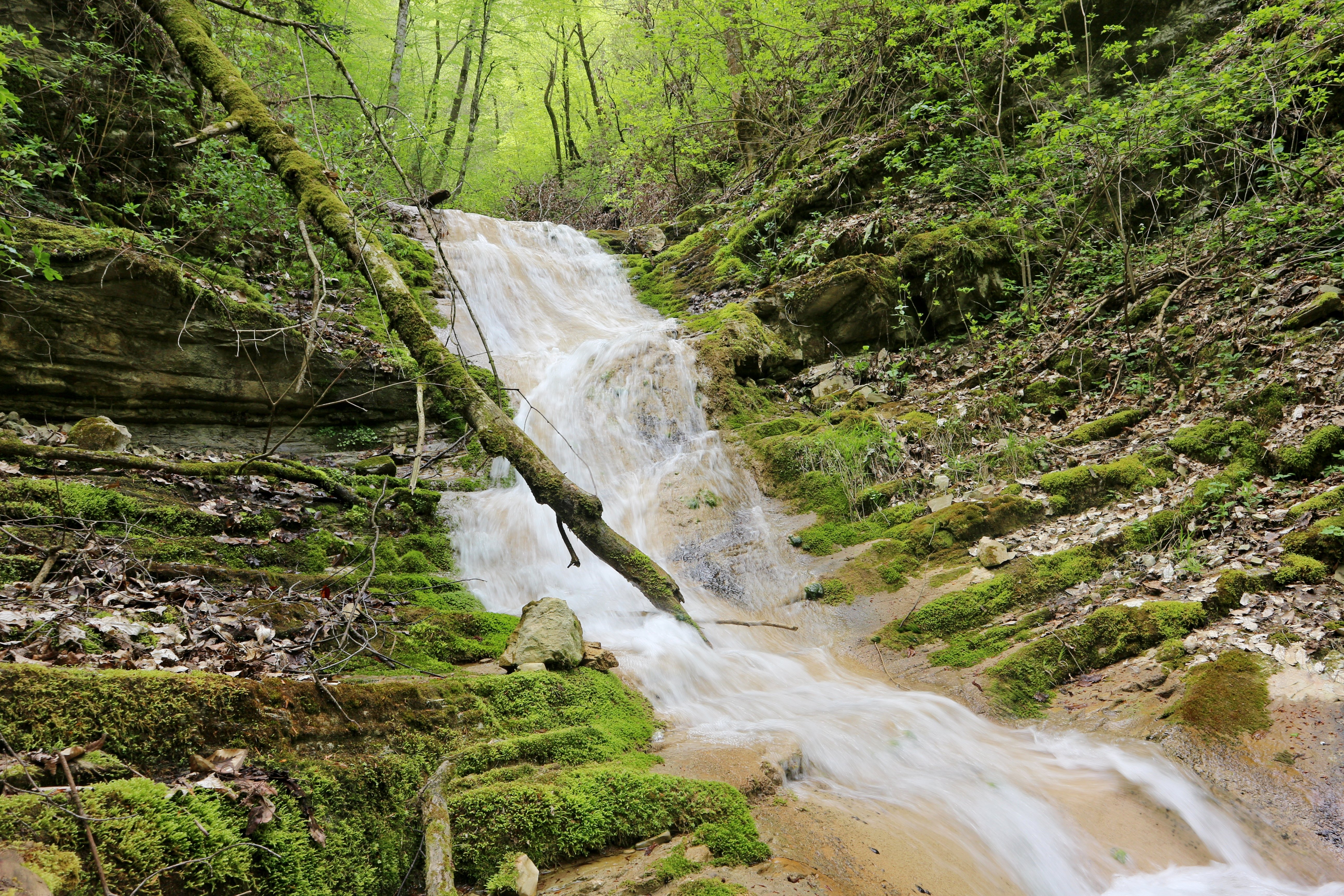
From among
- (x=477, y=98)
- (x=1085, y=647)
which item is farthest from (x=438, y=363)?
(x=477, y=98)

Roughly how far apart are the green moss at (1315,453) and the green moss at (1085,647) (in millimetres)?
1554

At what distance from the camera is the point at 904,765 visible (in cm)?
367

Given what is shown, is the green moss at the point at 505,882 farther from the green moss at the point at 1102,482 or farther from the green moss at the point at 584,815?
the green moss at the point at 1102,482

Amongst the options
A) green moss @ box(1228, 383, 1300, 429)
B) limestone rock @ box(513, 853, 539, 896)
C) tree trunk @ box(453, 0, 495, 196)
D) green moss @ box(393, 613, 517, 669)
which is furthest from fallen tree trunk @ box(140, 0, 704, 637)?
tree trunk @ box(453, 0, 495, 196)

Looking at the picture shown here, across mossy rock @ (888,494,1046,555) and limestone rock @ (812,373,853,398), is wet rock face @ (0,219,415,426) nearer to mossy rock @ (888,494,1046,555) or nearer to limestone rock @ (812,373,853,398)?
mossy rock @ (888,494,1046,555)

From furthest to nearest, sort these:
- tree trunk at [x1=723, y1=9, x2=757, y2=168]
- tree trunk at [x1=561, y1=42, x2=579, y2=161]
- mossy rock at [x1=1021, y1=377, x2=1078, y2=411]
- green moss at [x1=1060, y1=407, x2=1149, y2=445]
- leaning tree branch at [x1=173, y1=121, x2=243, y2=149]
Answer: tree trunk at [x1=561, y1=42, x2=579, y2=161] < tree trunk at [x1=723, y1=9, x2=757, y2=168] < mossy rock at [x1=1021, y1=377, x2=1078, y2=411] < green moss at [x1=1060, y1=407, x2=1149, y2=445] < leaning tree branch at [x1=173, y1=121, x2=243, y2=149]

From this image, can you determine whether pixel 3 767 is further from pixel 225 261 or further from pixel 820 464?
pixel 225 261

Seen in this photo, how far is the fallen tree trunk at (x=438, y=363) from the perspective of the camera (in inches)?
164

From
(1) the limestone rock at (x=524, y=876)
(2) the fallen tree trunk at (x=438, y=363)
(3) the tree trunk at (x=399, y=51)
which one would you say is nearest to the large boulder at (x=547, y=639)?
(2) the fallen tree trunk at (x=438, y=363)

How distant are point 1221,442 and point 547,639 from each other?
5.61m

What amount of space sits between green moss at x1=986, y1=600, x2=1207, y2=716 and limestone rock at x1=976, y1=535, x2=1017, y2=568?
33.7 inches

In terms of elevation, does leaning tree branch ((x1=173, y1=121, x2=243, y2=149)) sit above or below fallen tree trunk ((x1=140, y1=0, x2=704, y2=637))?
above

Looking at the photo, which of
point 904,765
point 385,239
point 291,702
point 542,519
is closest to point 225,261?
point 385,239

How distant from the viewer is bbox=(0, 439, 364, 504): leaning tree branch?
4.24 m
